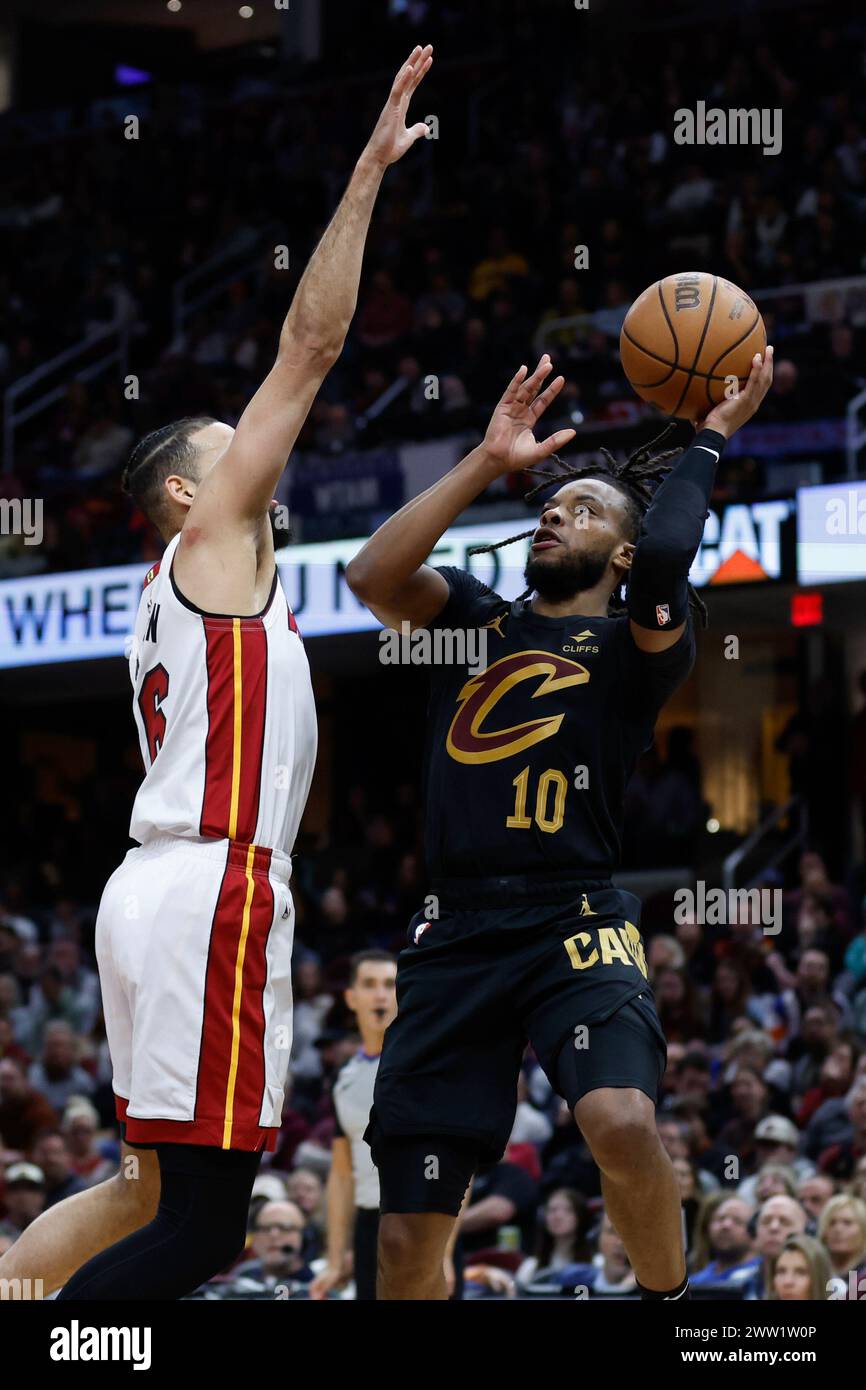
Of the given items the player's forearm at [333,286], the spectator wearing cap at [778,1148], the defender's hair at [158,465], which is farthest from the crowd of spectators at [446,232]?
the player's forearm at [333,286]

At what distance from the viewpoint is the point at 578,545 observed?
5.04 metres

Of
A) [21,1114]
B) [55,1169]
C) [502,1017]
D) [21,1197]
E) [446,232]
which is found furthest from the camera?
[446,232]

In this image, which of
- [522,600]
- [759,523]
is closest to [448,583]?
[522,600]

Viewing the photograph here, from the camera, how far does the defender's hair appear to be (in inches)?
186

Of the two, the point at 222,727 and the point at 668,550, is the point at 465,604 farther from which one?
the point at 222,727

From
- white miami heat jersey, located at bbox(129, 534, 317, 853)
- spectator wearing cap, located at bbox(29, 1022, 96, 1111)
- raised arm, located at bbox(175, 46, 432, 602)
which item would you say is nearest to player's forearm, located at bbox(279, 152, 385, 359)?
raised arm, located at bbox(175, 46, 432, 602)

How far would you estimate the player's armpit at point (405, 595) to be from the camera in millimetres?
4941

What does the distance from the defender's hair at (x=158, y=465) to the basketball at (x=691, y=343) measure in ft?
3.90

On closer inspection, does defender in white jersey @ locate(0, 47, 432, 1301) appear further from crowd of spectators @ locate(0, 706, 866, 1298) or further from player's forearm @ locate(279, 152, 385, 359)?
crowd of spectators @ locate(0, 706, 866, 1298)

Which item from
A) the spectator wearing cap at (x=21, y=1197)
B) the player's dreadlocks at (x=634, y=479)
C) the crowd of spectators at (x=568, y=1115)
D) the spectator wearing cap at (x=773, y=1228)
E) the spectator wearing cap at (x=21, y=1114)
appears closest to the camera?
the player's dreadlocks at (x=634, y=479)

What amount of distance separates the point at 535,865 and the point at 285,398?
1.27 metres

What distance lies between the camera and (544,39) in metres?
19.3

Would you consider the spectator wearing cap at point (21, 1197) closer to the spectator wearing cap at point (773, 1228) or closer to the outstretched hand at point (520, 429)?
the spectator wearing cap at point (773, 1228)

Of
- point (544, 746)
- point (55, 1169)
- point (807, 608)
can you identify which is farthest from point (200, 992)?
point (807, 608)
